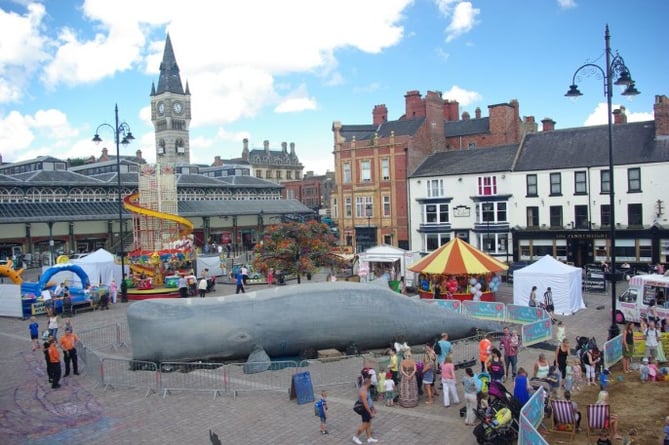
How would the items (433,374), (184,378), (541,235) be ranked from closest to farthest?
(433,374) → (184,378) → (541,235)

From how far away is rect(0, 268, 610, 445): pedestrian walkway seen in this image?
12.5 metres

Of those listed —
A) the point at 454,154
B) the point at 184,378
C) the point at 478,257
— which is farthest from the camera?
the point at 454,154

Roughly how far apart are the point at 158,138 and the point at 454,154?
108 meters

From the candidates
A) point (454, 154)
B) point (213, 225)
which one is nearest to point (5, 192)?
point (213, 225)

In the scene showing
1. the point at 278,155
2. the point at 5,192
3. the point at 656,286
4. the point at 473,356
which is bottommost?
the point at 473,356

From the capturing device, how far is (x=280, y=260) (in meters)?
29.8

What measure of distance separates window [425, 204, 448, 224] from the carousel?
1669 centimetres

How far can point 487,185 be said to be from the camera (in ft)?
145

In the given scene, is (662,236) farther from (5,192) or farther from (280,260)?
(5,192)

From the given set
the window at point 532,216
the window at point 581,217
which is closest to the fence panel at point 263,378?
the window at point 581,217

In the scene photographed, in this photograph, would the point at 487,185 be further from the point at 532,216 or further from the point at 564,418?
the point at 564,418

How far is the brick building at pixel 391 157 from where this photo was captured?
163ft

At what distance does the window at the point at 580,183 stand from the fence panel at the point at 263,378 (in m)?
29.7

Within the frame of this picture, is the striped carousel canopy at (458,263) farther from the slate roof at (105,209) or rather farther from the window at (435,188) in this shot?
the slate roof at (105,209)
